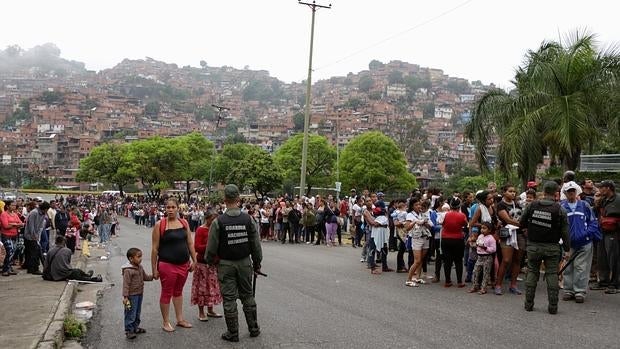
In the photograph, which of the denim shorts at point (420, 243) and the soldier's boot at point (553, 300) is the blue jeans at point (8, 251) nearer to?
the denim shorts at point (420, 243)

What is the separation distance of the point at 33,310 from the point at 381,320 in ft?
17.0

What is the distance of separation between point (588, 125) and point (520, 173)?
3.16 meters

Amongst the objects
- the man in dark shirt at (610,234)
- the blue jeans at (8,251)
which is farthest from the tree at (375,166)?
the man in dark shirt at (610,234)

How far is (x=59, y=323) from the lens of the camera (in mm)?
7836

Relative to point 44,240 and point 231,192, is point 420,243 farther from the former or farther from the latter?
point 44,240

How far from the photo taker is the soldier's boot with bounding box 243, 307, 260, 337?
715 cm

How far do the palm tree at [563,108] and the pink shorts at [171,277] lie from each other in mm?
11633

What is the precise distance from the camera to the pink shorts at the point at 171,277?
7547 mm

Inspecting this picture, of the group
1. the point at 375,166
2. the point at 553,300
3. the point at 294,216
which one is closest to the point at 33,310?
the point at 553,300

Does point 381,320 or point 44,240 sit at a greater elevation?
point 381,320

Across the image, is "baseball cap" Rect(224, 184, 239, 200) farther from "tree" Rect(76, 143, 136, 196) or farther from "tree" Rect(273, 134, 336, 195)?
"tree" Rect(76, 143, 136, 196)

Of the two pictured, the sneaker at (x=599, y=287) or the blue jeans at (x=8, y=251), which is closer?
the sneaker at (x=599, y=287)

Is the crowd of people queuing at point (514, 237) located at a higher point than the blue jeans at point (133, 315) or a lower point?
higher

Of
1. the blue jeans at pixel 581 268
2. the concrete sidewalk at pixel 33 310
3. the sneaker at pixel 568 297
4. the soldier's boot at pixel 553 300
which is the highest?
the blue jeans at pixel 581 268
